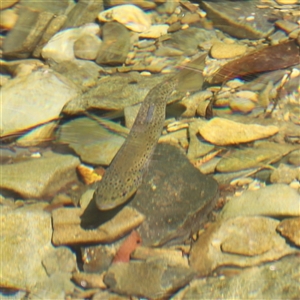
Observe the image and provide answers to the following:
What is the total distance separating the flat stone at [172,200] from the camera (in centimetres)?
431

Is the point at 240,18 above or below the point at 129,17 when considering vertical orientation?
above

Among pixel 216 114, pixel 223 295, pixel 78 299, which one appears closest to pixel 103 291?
pixel 78 299

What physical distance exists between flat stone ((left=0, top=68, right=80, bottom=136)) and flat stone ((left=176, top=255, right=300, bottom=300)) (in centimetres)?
273

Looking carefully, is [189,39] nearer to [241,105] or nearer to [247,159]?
[241,105]

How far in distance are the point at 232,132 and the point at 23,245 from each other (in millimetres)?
2214

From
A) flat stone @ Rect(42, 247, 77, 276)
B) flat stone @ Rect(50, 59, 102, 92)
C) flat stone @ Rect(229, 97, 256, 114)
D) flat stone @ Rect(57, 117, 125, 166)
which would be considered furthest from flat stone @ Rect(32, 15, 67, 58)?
flat stone @ Rect(42, 247, 77, 276)

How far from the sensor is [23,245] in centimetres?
441

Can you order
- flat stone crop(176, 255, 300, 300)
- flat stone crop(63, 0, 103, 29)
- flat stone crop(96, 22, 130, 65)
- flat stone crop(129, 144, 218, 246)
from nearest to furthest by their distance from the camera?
1. flat stone crop(176, 255, 300, 300)
2. flat stone crop(129, 144, 218, 246)
3. flat stone crop(96, 22, 130, 65)
4. flat stone crop(63, 0, 103, 29)

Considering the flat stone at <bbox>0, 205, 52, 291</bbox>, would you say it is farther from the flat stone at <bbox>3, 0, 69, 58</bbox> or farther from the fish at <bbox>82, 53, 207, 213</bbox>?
the flat stone at <bbox>3, 0, 69, 58</bbox>

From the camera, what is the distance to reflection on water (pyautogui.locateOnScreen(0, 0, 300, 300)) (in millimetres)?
4109

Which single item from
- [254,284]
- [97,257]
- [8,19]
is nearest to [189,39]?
[8,19]

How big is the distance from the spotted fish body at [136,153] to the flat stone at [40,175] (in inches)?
22.3

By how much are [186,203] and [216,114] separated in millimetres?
1412

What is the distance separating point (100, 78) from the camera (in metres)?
6.34
